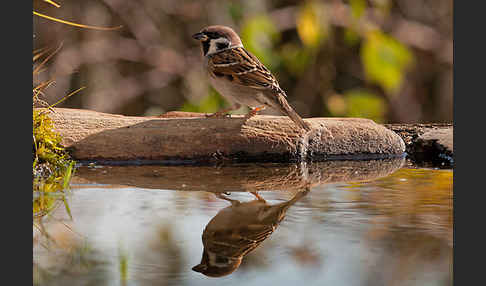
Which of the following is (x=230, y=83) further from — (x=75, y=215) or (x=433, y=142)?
(x=75, y=215)

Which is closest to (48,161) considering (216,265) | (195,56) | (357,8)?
(216,265)

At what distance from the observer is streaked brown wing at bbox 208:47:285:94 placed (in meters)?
4.48

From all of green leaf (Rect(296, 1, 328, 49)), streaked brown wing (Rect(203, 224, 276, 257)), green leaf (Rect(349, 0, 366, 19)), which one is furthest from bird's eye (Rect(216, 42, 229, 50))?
streaked brown wing (Rect(203, 224, 276, 257))

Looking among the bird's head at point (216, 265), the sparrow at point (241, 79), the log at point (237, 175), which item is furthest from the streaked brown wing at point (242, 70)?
the bird's head at point (216, 265)

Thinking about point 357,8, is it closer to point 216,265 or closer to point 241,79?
point 241,79

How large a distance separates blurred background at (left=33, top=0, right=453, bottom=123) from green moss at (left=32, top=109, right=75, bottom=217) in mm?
2525

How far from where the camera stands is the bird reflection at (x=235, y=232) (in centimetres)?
195

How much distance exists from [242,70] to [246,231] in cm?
238

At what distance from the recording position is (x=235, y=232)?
2.28m

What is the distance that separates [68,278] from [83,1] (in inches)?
262

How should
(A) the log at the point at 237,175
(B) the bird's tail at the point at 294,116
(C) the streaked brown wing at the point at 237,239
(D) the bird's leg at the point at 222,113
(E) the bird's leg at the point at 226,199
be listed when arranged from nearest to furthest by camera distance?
(C) the streaked brown wing at the point at 237,239, (E) the bird's leg at the point at 226,199, (A) the log at the point at 237,175, (B) the bird's tail at the point at 294,116, (D) the bird's leg at the point at 222,113

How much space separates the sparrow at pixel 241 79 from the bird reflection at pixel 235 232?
163 centimetres

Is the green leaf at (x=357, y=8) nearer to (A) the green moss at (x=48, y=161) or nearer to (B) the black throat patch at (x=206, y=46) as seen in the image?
(B) the black throat patch at (x=206, y=46)

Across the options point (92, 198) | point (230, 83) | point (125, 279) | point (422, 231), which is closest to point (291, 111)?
point (230, 83)
